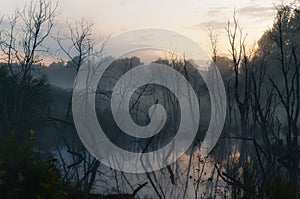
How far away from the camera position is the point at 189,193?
14.3m

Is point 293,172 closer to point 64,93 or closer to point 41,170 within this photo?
point 41,170

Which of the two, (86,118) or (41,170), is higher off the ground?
(86,118)

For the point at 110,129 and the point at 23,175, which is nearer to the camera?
the point at 23,175

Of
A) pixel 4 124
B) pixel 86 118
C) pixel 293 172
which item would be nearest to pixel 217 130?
pixel 86 118

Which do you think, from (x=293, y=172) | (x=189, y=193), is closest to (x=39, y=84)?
(x=189, y=193)

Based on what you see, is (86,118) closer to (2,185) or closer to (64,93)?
(2,185)

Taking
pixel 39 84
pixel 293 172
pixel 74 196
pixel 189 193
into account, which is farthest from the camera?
pixel 39 84

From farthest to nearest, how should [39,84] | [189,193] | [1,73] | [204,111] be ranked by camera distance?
1. [204,111]
2. [39,84]
3. [1,73]
4. [189,193]

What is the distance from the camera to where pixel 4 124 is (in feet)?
43.8

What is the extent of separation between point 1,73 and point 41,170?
14252 mm

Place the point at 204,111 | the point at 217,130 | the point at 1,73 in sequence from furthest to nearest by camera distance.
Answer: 1. the point at 204,111
2. the point at 217,130
3. the point at 1,73

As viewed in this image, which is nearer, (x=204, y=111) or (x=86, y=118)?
(x=86, y=118)

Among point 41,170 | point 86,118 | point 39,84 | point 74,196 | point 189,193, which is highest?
point 39,84

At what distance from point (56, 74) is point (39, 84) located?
20.6 meters
